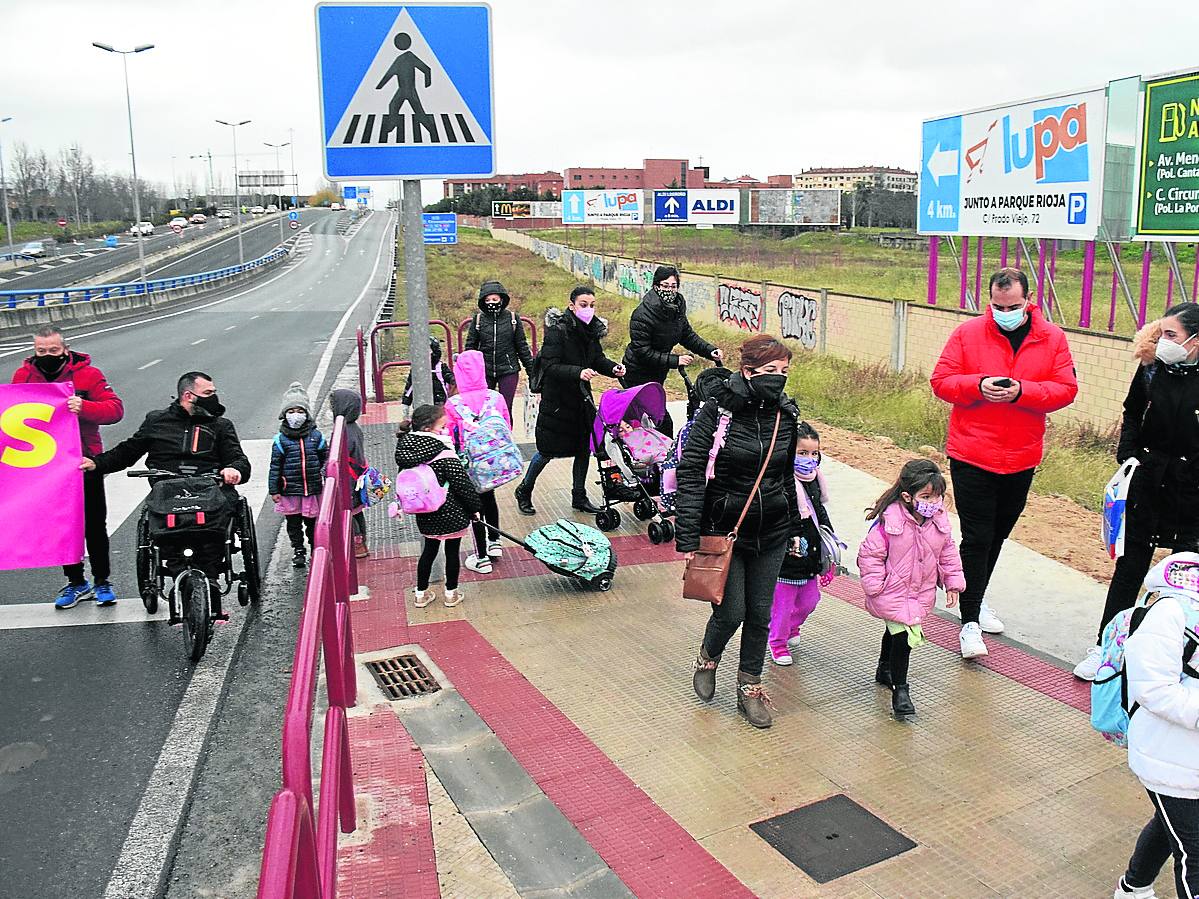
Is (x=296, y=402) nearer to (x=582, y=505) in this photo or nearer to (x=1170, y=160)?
(x=582, y=505)

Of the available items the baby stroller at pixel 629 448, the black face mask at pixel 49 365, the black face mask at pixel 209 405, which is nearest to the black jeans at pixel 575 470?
the baby stroller at pixel 629 448

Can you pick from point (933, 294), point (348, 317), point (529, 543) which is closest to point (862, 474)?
point (529, 543)

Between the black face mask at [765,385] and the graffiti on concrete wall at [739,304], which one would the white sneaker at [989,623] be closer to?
the black face mask at [765,385]

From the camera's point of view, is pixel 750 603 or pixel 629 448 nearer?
pixel 750 603

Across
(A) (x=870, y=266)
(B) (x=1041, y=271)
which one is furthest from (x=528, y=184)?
(B) (x=1041, y=271)

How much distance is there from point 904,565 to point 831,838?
1542mm

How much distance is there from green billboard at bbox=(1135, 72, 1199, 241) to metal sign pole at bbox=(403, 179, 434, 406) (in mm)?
11841

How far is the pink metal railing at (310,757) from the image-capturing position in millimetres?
2066

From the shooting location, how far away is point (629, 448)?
8.30 metres

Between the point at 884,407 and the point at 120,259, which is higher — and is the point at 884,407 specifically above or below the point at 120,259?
below

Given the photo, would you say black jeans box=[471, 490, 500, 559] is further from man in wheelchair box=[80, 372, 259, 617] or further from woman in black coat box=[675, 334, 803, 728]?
woman in black coat box=[675, 334, 803, 728]

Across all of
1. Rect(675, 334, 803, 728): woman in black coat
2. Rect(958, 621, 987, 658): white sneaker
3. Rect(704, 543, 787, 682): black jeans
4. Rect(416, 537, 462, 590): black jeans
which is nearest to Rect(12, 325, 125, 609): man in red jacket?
Rect(416, 537, 462, 590): black jeans

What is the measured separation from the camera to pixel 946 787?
4.45 meters

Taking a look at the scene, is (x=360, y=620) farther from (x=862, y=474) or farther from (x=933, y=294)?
(x=933, y=294)
